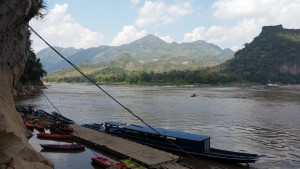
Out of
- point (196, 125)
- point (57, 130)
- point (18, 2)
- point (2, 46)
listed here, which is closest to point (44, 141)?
point (57, 130)

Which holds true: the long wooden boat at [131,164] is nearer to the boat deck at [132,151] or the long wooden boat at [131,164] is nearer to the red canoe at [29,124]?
the boat deck at [132,151]

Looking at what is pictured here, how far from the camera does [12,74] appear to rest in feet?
88.3

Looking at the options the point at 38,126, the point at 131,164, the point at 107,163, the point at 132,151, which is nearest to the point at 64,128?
the point at 38,126

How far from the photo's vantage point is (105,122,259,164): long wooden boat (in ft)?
119

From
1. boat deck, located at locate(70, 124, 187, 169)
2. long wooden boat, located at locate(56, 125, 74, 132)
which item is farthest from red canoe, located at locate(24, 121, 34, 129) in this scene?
boat deck, located at locate(70, 124, 187, 169)

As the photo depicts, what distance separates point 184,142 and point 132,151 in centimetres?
665

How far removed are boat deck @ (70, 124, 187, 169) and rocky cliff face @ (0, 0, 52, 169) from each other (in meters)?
11.0

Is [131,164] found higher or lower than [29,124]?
lower

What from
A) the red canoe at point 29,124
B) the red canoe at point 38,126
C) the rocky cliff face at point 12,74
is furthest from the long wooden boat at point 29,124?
the rocky cliff face at point 12,74

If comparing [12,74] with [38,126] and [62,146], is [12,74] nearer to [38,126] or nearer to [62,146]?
[62,146]

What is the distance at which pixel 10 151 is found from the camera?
2066cm

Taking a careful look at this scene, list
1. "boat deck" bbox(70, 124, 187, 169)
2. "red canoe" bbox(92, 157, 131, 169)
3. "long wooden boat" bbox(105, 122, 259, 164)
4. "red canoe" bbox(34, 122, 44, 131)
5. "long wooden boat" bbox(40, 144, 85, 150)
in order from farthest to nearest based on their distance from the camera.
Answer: "red canoe" bbox(34, 122, 44, 131)
"long wooden boat" bbox(40, 144, 85, 150)
"long wooden boat" bbox(105, 122, 259, 164)
"boat deck" bbox(70, 124, 187, 169)
"red canoe" bbox(92, 157, 131, 169)

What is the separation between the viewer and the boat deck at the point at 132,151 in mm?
32228

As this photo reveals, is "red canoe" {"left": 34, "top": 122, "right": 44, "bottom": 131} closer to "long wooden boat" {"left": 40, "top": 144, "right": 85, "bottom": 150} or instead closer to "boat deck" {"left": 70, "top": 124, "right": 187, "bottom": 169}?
"boat deck" {"left": 70, "top": 124, "right": 187, "bottom": 169}
